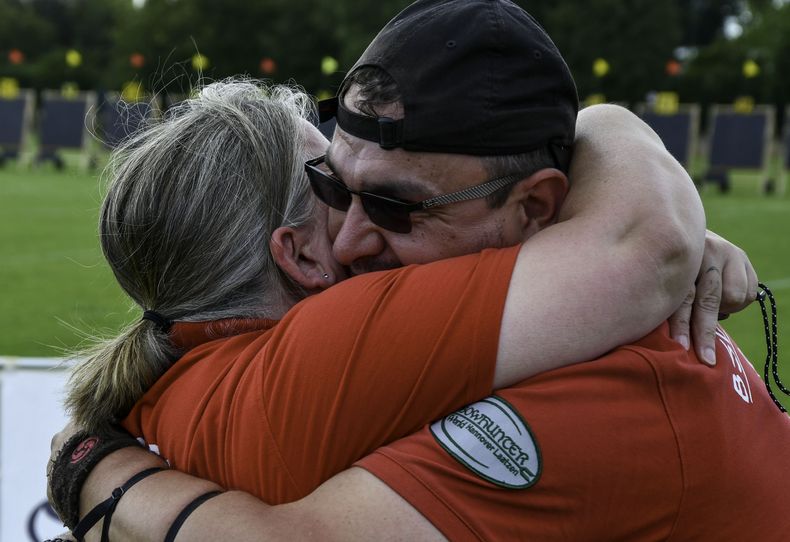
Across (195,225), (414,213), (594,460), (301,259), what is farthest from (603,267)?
(195,225)

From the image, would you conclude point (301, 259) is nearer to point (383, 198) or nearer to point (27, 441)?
point (383, 198)

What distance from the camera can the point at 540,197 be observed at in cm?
191

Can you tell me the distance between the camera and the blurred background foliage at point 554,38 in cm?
3862

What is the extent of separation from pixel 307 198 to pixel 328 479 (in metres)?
0.68

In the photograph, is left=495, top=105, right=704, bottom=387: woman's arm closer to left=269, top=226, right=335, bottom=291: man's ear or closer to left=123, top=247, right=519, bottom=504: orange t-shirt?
left=123, top=247, right=519, bottom=504: orange t-shirt

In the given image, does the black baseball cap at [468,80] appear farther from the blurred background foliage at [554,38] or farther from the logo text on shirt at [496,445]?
the blurred background foliage at [554,38]

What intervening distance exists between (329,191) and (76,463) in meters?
0.72

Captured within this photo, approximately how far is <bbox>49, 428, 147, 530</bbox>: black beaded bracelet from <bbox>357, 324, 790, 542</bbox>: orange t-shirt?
2.16 feet

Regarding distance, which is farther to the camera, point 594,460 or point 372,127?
point 372,127

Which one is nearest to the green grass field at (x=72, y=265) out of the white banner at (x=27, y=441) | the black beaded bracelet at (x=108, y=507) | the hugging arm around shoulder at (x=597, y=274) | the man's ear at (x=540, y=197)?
the white banner at (x=27, y=441)

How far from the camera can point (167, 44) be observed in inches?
1946

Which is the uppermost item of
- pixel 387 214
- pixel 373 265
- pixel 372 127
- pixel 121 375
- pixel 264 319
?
pixel 372 127

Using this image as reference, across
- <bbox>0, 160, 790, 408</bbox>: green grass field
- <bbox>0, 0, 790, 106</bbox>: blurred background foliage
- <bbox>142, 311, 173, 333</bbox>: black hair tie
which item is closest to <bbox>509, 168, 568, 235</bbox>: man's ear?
<bbox>142, 311, 173, 333</bbox>: black hair tie

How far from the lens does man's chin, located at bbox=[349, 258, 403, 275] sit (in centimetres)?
200
